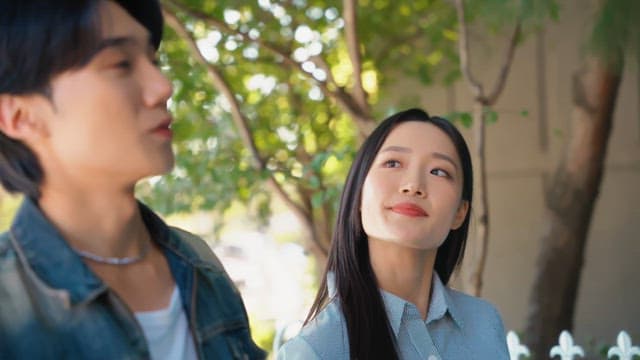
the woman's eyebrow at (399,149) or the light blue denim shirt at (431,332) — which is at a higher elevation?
the woman's eyebrow at (399,149)

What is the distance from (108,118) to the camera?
0.91 meters

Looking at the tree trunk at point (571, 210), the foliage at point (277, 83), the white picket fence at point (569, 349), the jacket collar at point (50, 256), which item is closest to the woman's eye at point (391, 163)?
the jacket collar at point (50, 256)

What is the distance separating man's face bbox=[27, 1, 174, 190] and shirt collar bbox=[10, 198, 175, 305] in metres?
0.05

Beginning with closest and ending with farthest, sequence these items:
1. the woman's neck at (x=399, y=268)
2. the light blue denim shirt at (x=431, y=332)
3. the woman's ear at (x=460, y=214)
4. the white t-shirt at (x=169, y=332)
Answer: the white t-shirt at (x=169, y=332), the light blue denim shirt at (x=431, y=332), the woman's neck at (x=399, y=268), the woman's ear at (x=460, y=214)

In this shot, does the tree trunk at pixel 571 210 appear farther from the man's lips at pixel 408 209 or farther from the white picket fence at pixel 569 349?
the man's lips at pixel 408 209

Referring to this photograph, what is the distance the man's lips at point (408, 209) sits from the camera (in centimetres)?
159

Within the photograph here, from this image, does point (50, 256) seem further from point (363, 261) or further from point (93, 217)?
point (363, 261)

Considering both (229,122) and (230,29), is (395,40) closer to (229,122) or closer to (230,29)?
(229,122)

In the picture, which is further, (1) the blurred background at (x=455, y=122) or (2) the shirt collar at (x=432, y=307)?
(1) the blurred background at (x=455, y=122)

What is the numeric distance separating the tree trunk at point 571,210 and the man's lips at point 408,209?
1903 mm

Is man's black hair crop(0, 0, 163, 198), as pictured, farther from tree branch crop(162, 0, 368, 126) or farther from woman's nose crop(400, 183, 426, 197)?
tree branch crop(162, 0, 368, 126)

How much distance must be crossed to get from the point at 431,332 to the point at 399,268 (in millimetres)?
143

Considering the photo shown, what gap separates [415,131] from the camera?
1683 millimetres

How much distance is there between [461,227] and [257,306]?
597 cm
